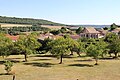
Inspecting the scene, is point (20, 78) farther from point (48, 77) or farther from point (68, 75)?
point (68, 75)

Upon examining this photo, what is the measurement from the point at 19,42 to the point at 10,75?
19747mm

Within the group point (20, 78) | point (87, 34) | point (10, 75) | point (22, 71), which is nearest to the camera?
point (20, 78)

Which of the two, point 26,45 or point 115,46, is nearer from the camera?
point 26,45

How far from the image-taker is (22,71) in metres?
48.4

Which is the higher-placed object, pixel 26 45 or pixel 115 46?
pixel 26 45

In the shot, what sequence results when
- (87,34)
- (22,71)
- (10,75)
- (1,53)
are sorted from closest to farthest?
1. (10,75)
2. (22,71)
3. (1,53)
4. (87,34)

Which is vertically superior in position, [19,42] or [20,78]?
[19,42]

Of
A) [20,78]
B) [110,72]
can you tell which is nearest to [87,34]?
[110,72]

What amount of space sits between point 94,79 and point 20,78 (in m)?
11.6

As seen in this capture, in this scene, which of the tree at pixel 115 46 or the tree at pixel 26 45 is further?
the tree at pixel 115 46

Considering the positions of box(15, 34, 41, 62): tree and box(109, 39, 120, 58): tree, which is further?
box(109, 39, 120, 58): tree

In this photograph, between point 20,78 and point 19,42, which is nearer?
point 20,78

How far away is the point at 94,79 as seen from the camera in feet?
136

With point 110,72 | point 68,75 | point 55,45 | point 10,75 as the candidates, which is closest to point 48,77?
point 68,75
